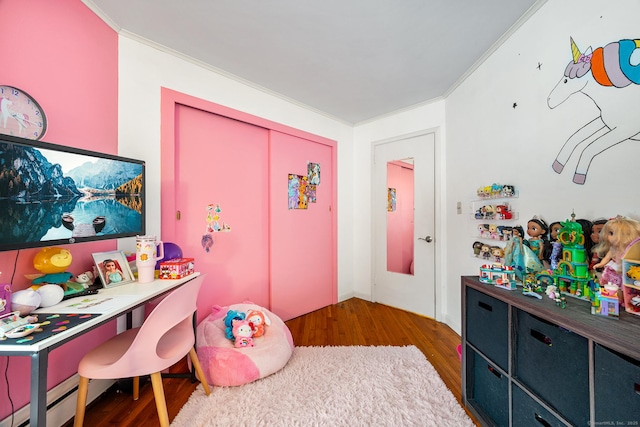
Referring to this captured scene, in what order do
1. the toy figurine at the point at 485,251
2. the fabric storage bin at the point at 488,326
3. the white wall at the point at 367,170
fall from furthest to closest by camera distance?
1. the white wall at the point at 367,170
2. the toy figurine at the point at 485,251
3. the fabric storage bin at the point at 488,326

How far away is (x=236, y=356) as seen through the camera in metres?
1.65

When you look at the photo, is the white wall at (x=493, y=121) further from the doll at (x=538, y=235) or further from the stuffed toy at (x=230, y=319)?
the stuffed toy at (x=230, y=319)

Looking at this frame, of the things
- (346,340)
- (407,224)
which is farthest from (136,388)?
(407,224)

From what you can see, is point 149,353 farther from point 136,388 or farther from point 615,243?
point 615,243

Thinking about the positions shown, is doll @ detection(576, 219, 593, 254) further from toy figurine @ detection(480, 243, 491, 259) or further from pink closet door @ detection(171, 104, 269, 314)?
pink closet door @ detection(171, 104, 269, 314)

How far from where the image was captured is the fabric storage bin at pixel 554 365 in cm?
88

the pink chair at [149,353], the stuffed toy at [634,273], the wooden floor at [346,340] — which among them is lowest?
the wooden floor at [346,340]

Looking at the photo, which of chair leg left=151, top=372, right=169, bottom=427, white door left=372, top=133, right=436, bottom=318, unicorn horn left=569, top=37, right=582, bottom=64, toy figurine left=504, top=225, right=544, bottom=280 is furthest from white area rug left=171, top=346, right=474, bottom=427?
unicorn horn left=569, top=37, right=582, bottom=64

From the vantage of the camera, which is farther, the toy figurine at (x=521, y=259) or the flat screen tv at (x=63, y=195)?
the toy figurine at (x=521, y=259)

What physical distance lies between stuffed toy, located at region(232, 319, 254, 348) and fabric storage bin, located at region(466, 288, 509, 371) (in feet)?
4.69

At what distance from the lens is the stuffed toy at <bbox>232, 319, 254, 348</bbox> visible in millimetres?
1738

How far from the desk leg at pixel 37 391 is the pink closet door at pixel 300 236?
1.86 meters

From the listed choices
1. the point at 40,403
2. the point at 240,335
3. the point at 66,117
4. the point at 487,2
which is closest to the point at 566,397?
the point at 240,335

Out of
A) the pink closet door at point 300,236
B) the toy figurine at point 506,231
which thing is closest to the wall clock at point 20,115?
the pink closet door at point 300,236
